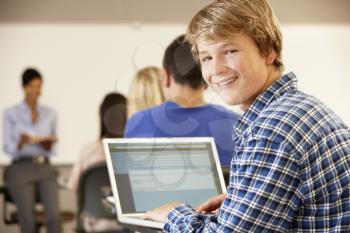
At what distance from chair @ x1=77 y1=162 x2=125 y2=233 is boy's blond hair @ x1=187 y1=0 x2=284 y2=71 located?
5.71 ft

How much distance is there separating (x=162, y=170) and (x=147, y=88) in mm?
831

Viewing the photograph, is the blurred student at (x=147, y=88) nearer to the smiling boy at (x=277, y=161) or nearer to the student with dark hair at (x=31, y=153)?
the smiling boy at (x=277, y=161)

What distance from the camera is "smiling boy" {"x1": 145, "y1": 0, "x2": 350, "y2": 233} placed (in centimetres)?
94

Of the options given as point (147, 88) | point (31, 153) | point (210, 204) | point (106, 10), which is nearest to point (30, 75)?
point (31, 153)

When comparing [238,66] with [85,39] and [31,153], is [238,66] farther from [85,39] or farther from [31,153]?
[85,39]

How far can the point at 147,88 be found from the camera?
2266 millimetres

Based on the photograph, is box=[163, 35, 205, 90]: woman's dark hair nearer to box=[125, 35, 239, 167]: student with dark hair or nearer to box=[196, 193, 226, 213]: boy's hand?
box=[125, 35, 239, 167]: student with dark hair

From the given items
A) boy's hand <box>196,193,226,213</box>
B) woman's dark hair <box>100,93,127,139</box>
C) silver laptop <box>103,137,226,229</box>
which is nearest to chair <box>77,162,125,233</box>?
woman's dark hair <box>100,93,127,139</box>

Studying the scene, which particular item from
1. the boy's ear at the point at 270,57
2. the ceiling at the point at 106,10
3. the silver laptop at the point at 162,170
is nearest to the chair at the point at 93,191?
the silver laptop at the point at 162,170

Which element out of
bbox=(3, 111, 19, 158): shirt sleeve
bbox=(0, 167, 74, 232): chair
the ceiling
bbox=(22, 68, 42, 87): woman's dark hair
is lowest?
A: bbox=(0, 167, 74, 232): chair

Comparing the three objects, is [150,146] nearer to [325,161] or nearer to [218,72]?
[218,72]

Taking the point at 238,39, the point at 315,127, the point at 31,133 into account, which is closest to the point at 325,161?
the point at 315,127

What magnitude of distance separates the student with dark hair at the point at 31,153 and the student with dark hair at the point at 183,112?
249 centimetres

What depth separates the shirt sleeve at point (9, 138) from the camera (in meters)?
4.55
